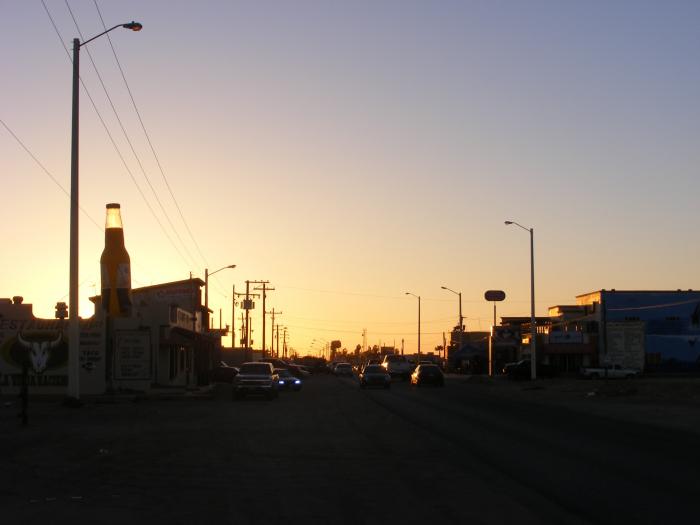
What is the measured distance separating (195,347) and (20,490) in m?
52.6

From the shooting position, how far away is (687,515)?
10.8 metres

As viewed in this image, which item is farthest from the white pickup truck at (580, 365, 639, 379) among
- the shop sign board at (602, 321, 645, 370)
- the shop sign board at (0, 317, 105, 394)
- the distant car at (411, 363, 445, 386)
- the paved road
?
the paved road

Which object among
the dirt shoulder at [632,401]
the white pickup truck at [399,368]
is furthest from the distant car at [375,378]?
the white pickup truck at [399,368]

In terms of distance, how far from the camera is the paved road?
10.9 metres

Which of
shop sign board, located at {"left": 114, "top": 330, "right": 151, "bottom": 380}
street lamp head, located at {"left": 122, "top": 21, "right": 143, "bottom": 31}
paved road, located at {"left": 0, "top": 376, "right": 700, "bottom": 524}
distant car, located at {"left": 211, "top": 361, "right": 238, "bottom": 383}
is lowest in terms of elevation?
distant car, located at {"left": 211, "top": 361, "right": 238, "bottom": 383}

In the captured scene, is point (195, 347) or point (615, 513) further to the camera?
point (195, 347)

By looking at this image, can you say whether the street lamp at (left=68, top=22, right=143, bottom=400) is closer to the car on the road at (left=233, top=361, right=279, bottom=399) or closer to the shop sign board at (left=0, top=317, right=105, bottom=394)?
the shop sign board at (left=0, top=317, right=105, bottom=394)

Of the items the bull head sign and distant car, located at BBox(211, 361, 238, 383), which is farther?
distant car, located at BBox(211, 361, 238, 383)

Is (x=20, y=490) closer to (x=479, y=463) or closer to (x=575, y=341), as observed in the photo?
(x=479, y=463)

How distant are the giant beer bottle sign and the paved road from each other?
13.7 m

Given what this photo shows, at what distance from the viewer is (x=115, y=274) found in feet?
135

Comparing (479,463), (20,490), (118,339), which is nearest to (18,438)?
(20,490)

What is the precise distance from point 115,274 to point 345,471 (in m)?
28.5

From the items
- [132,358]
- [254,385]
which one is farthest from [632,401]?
[132,358]
